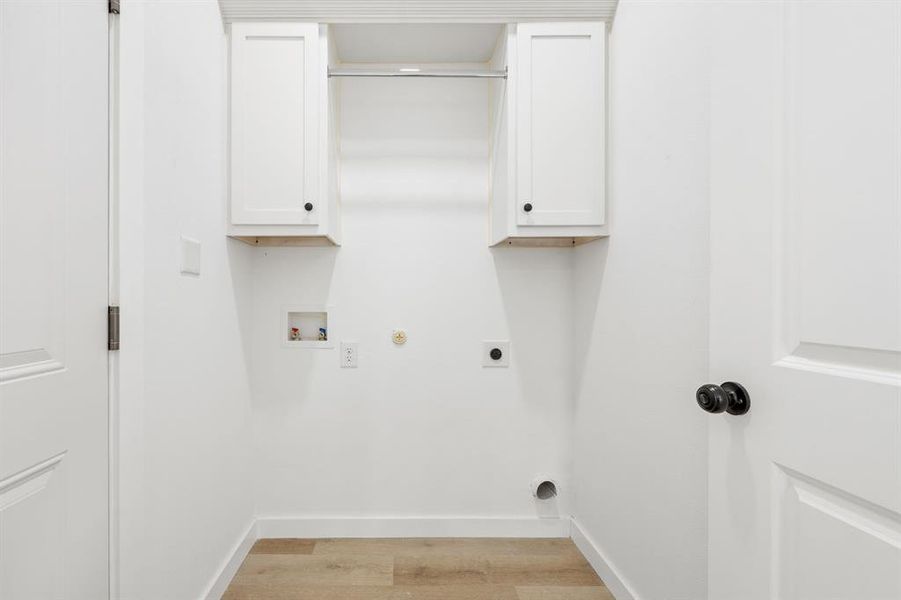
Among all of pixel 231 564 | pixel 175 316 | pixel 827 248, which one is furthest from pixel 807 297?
pixel 231 564

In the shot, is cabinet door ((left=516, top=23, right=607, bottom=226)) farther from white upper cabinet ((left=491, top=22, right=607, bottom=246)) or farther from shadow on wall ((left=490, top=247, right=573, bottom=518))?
shadow on wall ((left=490, top=247, right=573, bottom=518))

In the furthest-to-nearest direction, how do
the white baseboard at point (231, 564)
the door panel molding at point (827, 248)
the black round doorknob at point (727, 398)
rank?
the white baseboard at point (231, 564) → the black round doorknob at point (727, 398) → the door panel molding at point (827, 248)

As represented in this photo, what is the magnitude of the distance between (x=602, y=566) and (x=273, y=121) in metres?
2.14

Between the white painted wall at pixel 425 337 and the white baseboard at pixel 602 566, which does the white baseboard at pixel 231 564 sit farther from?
the white baseboard at pixel 602 566

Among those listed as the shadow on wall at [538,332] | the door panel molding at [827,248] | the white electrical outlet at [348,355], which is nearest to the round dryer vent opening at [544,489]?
the shadow on wall at [538,332]

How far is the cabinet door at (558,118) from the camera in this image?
1696 millimetres

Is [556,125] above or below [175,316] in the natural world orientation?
above

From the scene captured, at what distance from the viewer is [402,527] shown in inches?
80.0

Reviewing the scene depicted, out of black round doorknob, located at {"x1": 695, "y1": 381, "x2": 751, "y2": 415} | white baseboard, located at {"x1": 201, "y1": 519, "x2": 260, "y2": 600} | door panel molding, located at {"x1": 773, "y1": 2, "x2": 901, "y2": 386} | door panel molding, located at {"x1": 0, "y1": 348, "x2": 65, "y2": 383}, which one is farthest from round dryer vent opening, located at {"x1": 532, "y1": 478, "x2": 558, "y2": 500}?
door panel molding, located at {"x1": 0, "y1": 348, "x2": 65, "y2": 383}

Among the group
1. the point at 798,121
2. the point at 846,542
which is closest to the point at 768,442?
→ the point at 846,542

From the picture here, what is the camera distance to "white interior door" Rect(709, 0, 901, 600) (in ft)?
1.89

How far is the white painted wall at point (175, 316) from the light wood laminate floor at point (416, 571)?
0.21 m

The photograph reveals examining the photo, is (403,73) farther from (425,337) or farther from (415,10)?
(425,337)

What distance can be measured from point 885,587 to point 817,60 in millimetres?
729
